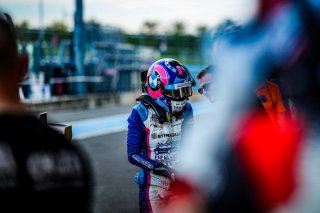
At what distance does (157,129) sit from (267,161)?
1819 mm

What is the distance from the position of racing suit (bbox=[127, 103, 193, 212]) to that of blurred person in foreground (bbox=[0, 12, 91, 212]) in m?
1.43

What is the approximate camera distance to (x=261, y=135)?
1460mm

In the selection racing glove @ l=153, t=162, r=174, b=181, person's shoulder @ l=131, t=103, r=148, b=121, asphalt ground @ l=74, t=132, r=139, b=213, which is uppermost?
person's shoulder @ l=131, t=103, r=148, b=121

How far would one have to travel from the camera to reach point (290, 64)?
4.84ft

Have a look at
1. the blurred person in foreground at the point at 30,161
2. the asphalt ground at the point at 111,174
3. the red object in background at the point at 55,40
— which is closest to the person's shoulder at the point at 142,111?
the asphalt ground at the point at 111,174

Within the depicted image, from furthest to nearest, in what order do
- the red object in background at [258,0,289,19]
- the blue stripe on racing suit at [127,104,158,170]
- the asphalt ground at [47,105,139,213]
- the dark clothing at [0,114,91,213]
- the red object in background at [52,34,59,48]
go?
the red object in background at [52,34,59,48], the asphalt ground at [47,105,139,213], the blue stripe on racing suit at [127,104,158,170], the dark clothing at [0,114,91,213], the red object in background at [258,0,289,19]

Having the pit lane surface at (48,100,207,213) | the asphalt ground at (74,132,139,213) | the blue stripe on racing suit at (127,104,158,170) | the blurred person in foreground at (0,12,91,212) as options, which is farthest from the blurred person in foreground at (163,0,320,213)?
the asphalt ground at (74,132,139,213)

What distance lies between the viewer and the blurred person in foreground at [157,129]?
316 cm

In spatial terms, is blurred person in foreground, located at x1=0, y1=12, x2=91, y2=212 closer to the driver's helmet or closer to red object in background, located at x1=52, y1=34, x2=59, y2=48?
the driver's helmet

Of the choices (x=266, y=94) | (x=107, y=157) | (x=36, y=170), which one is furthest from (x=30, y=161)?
(x=107, y=157)

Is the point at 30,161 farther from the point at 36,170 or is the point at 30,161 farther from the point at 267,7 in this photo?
the point at 267,7

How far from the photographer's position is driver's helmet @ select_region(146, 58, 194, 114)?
3156mm

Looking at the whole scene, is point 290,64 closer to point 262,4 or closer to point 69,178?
point 262,4

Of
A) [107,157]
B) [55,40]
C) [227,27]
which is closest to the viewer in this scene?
[227,27]
